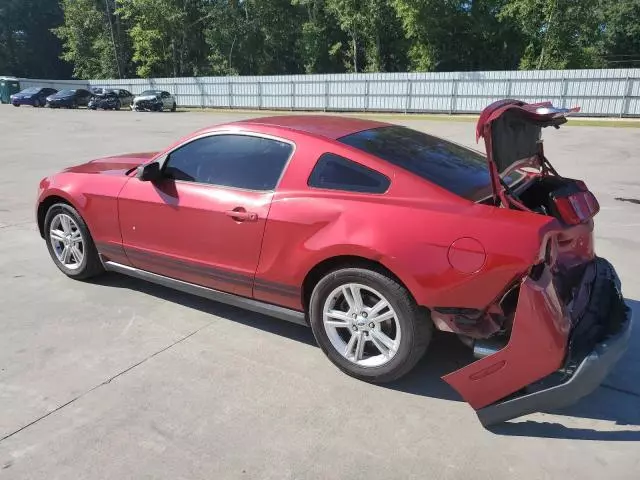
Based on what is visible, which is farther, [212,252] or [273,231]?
[212,252]

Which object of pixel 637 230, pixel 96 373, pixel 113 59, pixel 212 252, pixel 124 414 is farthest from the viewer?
pixel 113 59

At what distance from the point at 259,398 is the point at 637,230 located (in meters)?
5.45

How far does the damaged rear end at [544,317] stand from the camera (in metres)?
2.62

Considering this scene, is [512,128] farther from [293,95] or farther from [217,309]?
[293,95]

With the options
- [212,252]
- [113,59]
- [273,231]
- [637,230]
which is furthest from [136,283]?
[113,59]

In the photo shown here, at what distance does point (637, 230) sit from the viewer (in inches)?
255

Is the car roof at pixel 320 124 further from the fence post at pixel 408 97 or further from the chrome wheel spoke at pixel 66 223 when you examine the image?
the fence post at pixel 408 97

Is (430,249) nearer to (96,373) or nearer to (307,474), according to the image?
(307,474)

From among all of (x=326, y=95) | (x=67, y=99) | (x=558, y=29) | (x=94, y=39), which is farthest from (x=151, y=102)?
(x=94, y=39)

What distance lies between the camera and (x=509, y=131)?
10.3 ft

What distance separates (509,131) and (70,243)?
3.85 metres

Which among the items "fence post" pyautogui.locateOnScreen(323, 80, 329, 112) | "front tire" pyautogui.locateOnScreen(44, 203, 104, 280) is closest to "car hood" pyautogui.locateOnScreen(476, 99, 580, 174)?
"front tire" pyautogui.locateOnScreen(44, 203, 104, 280)

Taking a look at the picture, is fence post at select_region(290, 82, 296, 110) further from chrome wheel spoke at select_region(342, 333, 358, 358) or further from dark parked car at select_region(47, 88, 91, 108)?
chrome wheel spoke at select_region(342, 333, 358, 358)

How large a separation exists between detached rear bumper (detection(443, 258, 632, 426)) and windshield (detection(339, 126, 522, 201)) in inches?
29.4
